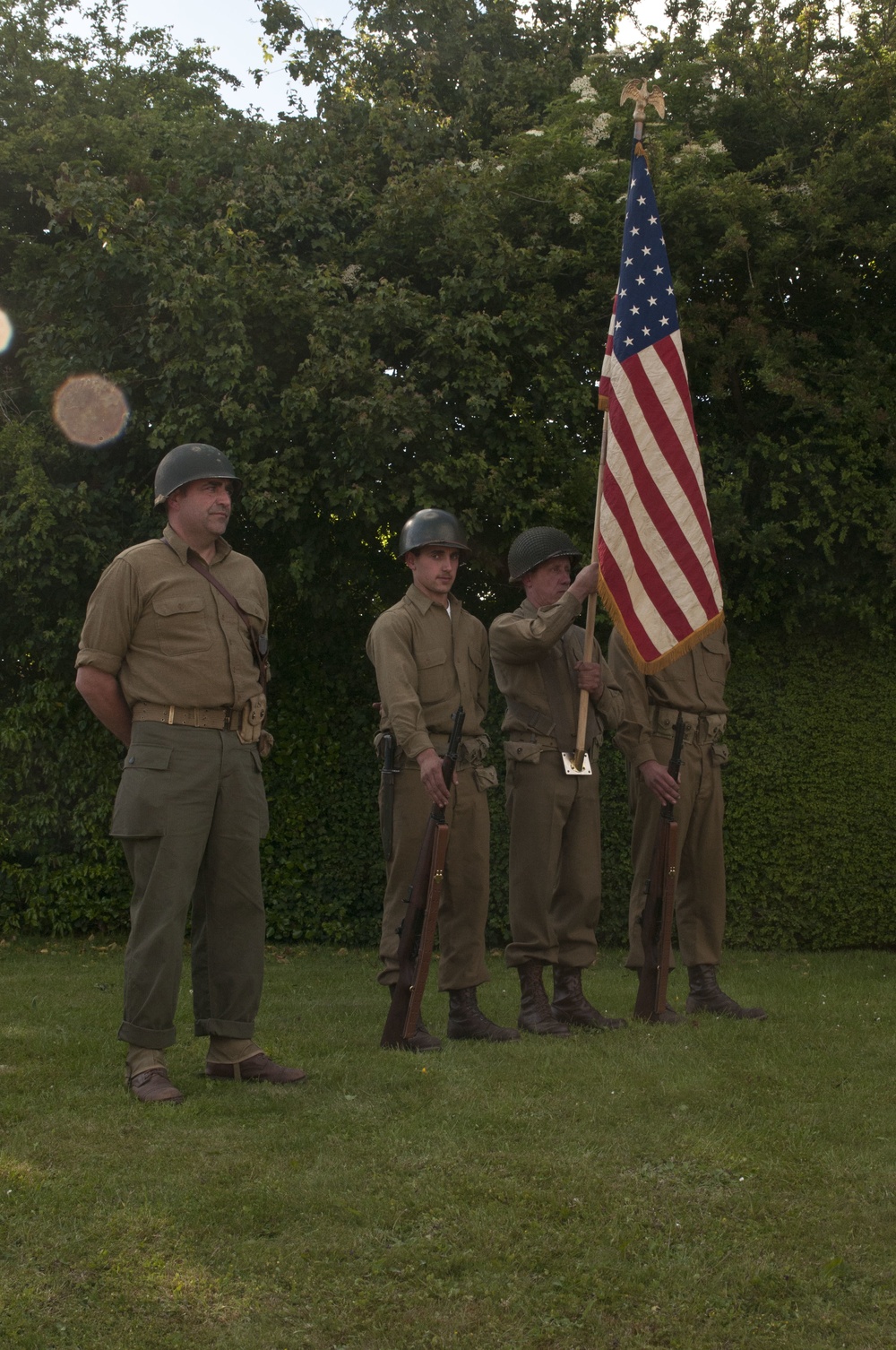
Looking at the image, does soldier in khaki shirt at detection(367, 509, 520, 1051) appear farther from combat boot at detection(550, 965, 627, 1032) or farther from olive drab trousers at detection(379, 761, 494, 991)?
combat boot at detection(550, 965, 627, 1032)

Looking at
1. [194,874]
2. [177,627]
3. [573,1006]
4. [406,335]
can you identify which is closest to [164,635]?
[177,627]

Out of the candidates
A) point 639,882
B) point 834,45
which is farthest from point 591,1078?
point 834,45

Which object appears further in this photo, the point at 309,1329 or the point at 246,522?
the point at 246,522

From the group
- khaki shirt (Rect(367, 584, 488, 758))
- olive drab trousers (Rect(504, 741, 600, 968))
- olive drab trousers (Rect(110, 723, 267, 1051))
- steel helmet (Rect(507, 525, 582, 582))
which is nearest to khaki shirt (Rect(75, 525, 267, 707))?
olive drab trousers (Rect(110, 723, 267, 1051))

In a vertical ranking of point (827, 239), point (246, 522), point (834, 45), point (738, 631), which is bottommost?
point (738, 631)

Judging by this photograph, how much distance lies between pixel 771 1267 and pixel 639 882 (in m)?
3.23

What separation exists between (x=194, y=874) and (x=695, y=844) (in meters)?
2.83

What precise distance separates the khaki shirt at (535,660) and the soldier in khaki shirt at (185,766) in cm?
145

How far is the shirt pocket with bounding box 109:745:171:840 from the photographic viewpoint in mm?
5082

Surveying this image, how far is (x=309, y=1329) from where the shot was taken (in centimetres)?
319

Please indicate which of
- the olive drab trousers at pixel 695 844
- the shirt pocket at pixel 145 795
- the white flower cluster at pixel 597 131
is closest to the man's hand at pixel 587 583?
the olive drab trousers at pixel 695 844

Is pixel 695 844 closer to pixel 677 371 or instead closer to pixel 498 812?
pixel 677 371

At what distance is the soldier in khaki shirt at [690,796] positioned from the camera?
22.0 ft

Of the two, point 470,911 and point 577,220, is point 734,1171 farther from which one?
point 577,220
